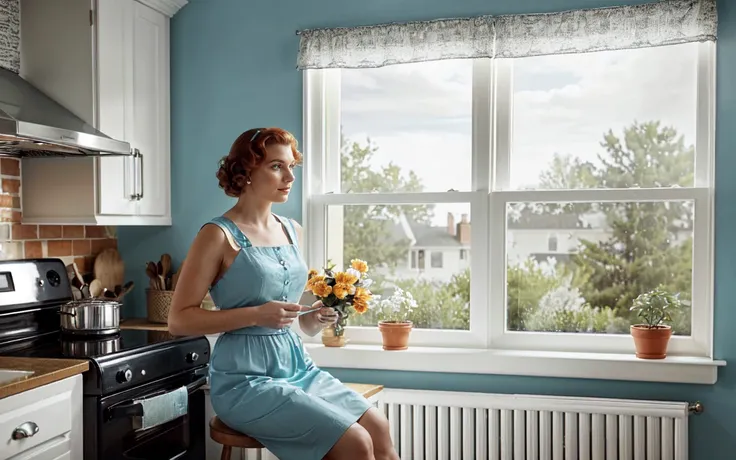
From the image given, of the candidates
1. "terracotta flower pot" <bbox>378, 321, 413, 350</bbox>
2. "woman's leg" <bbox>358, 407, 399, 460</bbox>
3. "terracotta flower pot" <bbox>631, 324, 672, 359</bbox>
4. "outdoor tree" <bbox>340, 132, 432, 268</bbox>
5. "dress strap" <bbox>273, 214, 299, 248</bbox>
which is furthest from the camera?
"outdoor tree" <bbox>340, 132, 432, 268</bbox>

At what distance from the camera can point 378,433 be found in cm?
242

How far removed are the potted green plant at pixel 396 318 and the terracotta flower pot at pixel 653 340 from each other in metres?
0.90

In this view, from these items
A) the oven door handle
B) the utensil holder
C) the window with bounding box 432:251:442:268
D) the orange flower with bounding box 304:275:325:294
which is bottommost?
the oven door handle

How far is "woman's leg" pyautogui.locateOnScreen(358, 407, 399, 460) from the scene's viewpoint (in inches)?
95.1

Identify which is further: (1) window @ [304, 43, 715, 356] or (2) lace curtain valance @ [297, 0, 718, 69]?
(1) window @ [304, 43, 715, 356]

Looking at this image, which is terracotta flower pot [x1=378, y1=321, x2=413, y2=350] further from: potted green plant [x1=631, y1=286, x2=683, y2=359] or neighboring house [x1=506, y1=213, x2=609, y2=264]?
potted green plant [x1=631, y1=286, x2=683, y2=359]

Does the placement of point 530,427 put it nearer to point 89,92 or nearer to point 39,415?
point 39,415

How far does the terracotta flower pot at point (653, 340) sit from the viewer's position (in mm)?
2967

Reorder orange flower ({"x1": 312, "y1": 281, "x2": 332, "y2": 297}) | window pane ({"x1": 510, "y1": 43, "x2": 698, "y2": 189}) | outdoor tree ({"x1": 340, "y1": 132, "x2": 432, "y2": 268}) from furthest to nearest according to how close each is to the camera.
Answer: outdoor tree ({"x1": 340, "y1": 132, "x2": 432, "y2": 268}) → window pane ({"x1": 510, "y1": 43, "x2": 698, "y2": 189}) → orange flower ({"x1": 312, "y1": 281, "x2": 332, "y2": 297})

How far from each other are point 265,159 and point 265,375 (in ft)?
2.30

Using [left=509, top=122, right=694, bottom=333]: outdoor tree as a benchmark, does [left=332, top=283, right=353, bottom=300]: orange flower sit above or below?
below

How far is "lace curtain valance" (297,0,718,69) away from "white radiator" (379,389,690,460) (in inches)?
53.7

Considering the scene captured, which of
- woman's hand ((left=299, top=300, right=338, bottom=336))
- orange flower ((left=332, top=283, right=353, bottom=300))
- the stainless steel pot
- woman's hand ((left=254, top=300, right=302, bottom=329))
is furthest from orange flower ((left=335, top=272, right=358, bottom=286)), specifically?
the stainless steel pot

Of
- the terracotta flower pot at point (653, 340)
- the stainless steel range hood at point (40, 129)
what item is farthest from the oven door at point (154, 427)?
the terracotta flower pot at point (653, 340)
